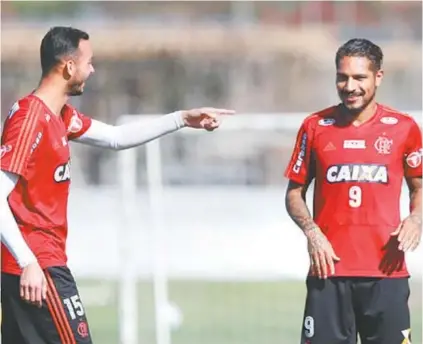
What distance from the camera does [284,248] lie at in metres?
11.7

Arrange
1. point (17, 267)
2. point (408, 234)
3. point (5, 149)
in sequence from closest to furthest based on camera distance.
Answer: point (5, 149)
point (17, 267)
point (408, 234)

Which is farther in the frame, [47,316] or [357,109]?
[357,109]

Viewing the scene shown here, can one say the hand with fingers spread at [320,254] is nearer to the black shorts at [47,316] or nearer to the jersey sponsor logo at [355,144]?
the jersey sponsor logo at [355,144]

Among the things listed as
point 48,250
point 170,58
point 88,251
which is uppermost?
point 170,58

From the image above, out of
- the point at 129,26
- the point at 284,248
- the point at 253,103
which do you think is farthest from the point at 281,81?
the point at 284,248

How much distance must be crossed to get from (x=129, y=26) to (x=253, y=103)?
3.00 metres

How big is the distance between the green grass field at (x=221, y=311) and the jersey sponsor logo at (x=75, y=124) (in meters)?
4.32

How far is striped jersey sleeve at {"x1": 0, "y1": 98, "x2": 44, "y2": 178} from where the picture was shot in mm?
5461

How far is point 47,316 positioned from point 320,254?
1324mm

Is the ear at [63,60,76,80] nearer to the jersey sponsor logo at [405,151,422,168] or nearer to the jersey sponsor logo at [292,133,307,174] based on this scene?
the jersey sponsor logo at [292,133,307,174]

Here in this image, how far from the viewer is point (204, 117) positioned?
609 cm

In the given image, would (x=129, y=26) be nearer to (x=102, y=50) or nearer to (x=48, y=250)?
(x=102, y=50)

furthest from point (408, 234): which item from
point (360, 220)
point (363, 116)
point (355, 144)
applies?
point (363, 116)

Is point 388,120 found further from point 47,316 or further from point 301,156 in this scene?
point 47,316
